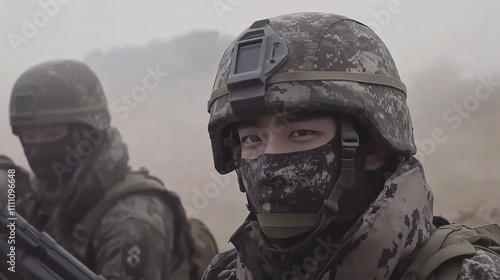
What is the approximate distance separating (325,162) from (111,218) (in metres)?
1.58

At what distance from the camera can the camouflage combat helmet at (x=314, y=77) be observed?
1302 mm

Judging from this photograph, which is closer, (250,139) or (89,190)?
(250,139)

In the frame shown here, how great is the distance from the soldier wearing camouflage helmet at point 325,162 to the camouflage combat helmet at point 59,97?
1.57 metres

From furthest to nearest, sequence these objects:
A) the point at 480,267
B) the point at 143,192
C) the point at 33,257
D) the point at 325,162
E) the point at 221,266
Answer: the point at 143,192 → the point at 33,257 → the point at 221,266 → the point at 325,162 → the point at 480,267

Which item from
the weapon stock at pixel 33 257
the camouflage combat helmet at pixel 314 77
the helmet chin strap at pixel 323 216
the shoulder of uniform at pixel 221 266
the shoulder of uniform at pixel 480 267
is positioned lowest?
the weapon stock at pixel 33 257

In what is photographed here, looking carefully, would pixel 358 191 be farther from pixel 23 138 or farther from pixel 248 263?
pixel 23 138

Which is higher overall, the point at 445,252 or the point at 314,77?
the point at 314,77

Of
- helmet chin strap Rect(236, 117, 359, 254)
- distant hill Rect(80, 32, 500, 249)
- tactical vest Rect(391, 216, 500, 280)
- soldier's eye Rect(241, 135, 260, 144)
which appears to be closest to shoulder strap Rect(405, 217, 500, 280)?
tactical vest Rect(391, 216, 500, 280)

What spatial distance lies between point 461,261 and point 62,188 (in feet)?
6.40

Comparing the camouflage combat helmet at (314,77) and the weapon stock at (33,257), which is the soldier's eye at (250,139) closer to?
the camouflage combat helmet at (314,77)

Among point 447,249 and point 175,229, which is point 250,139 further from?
point 175,229

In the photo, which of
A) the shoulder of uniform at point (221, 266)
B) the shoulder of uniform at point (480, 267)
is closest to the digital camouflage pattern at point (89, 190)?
the shoulder of uniform at point (221, 266)

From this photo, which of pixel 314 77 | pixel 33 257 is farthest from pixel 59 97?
pixel 314 77

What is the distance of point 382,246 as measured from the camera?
123 centimetres
